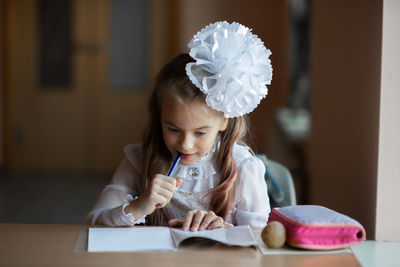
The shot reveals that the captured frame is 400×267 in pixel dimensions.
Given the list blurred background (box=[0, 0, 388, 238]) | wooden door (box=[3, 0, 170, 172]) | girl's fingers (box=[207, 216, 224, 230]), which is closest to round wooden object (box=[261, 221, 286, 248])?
girl's fingers (box=[207, 216, 224, 230])

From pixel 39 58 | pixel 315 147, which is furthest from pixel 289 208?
pixel 39 58

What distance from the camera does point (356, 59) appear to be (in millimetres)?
1764

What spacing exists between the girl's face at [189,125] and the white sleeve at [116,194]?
0.22 m

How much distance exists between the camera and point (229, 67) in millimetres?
1180

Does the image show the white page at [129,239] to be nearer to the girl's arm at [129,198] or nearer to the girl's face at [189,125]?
the girl's arm at [129,198]

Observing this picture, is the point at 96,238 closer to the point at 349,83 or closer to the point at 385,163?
the point at 385,163

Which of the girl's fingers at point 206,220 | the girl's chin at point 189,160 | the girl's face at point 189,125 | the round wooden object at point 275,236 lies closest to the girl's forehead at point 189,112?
the girl's face at point 189,125

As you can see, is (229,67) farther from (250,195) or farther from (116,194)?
(116,194)

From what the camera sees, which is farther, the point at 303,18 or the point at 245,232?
the point at 303,18

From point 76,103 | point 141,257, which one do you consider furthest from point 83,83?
point 141,257

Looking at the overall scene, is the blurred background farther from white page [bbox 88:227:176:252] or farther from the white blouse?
white page [bbox 88:227:176:252]

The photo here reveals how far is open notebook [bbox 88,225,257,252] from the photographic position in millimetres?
984

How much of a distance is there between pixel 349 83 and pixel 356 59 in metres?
0.12

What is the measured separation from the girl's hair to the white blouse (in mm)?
27
